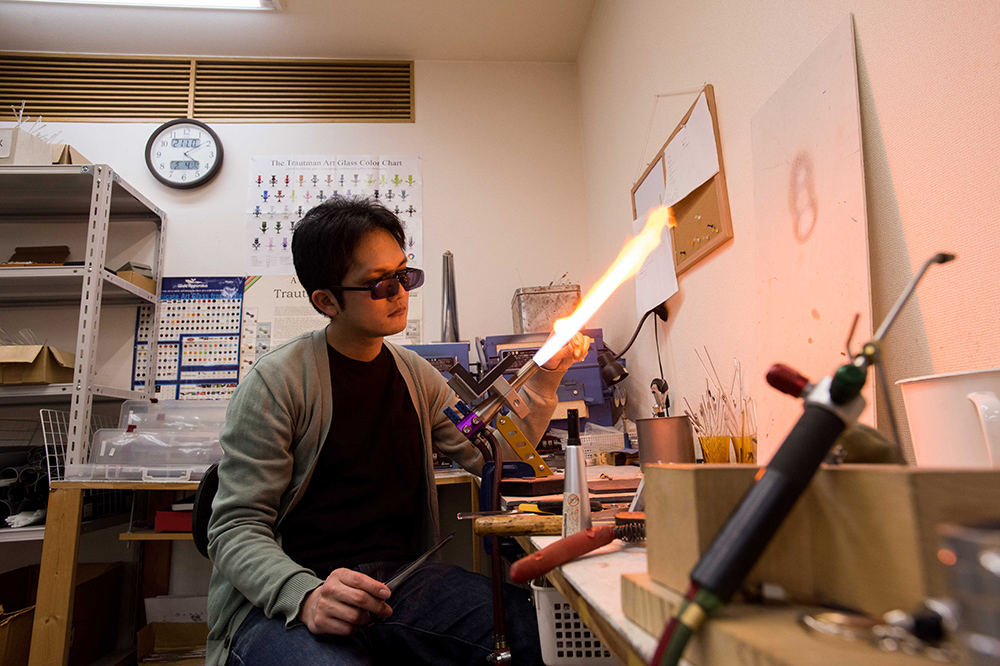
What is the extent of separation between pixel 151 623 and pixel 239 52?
266 cm

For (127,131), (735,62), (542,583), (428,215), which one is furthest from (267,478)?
(127,131)

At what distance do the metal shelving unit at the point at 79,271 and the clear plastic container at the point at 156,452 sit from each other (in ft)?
0.40

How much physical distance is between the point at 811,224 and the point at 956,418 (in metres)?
0.56

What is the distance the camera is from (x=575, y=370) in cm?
219

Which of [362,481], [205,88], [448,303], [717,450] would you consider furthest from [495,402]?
[205,88]

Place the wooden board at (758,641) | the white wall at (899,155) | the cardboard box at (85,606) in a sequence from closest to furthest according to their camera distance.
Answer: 1. the wooden board at (758,641)
2. the white wall at (899,155)
3. the cardboard box at (85,606)

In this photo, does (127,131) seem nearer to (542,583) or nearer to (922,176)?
(542,583)

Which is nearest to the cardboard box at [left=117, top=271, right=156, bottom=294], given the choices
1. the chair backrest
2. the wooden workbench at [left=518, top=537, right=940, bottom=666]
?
the chair backrest

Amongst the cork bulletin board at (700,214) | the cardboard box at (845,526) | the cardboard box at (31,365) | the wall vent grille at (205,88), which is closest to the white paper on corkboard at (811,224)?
the cork bulletin board at (700,214)

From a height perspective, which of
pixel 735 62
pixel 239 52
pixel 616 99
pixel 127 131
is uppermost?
pixel 239 52

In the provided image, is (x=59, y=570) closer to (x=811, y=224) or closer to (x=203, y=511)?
(x=203, y=511)

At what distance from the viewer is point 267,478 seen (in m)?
1.19

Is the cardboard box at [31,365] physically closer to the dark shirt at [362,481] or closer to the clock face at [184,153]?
the clock face at [184,153]

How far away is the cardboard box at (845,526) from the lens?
354 millimetres
